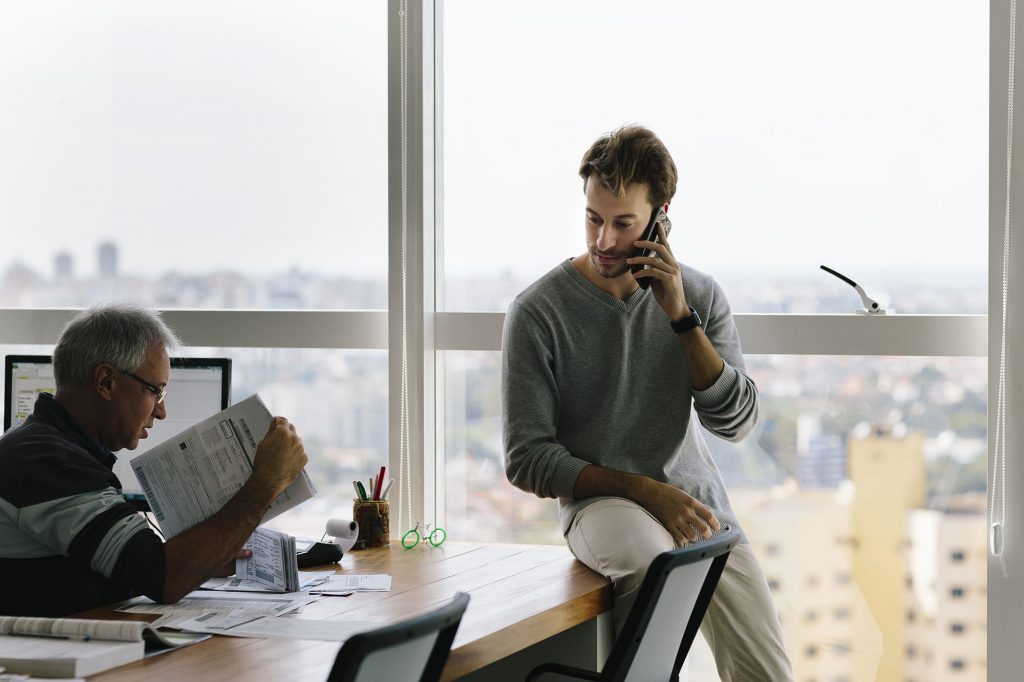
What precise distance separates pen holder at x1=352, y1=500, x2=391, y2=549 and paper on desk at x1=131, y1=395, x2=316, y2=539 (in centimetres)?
58

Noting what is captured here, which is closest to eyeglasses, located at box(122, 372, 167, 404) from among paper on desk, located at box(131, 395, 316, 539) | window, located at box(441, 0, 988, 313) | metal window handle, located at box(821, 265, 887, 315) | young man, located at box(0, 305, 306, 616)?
young man, located at box(0, 305, 306, 616)

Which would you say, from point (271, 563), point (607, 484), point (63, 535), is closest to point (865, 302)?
point (607, 484)

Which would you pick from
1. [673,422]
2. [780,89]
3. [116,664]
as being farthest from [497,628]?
[780,89]

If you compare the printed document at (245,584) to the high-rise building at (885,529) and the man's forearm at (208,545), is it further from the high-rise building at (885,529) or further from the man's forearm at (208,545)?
the high-rise building at (885,529)

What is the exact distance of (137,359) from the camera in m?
2.27

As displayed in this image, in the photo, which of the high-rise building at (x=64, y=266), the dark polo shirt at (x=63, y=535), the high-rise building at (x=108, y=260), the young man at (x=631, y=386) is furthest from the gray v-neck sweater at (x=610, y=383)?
the high-rise building at (x=64, y=266)

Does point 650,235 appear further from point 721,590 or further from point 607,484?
point 721,590

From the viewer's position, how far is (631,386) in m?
2.70

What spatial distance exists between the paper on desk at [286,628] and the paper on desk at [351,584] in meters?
0.26

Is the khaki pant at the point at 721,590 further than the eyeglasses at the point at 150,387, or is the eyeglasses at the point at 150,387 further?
the khaki pant at the point at 721,590

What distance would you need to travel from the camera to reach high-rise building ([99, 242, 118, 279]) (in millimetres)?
3527

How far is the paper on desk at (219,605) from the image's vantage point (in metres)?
2.05

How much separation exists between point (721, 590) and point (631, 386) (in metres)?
0.51

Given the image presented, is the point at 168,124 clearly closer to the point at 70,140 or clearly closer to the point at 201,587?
the point at 70,140
